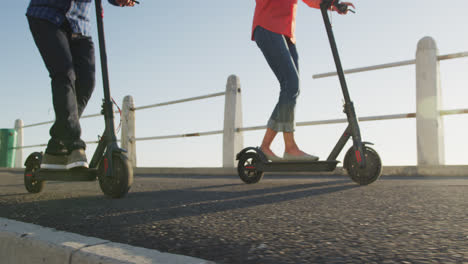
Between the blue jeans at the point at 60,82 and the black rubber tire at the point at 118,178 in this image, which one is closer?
the black rubber tire at the point at 118,178

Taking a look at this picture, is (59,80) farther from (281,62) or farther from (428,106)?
(428,106)

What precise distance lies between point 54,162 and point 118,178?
0.48m

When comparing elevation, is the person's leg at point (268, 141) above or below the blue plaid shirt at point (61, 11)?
below

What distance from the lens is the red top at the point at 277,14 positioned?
3041mm

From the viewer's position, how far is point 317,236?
3.63 ft

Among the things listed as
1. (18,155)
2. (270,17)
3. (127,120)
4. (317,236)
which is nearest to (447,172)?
(270,17)

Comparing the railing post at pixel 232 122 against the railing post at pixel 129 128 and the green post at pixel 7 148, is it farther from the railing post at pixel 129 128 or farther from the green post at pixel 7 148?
the green post at pixel 7 148

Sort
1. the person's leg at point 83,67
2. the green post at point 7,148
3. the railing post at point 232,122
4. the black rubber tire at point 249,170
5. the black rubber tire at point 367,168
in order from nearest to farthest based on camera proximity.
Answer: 1. the person's leg at point 83,67
2. the black rubber tire at point 367,168
3. the black rubber tire at point 249,170
4. the railing post at point 232,122
5. the green post at point 7,148

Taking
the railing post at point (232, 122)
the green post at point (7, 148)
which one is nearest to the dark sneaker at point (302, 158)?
the railing post at point (232, 122)

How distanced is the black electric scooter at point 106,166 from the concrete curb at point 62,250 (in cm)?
65

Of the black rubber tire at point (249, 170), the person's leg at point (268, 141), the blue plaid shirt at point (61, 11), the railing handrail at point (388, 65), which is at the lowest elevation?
the black rubber tire at point (249, 170)

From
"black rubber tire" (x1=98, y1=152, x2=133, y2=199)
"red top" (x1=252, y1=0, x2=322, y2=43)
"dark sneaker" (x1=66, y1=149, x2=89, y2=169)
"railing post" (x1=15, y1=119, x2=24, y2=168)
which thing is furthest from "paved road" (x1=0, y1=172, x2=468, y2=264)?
"railing post" (x1=15, y1=119, x2=24, y2=168)

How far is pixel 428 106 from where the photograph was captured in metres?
4.16

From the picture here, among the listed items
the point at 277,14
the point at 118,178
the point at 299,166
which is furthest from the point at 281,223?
the point at 277,14
